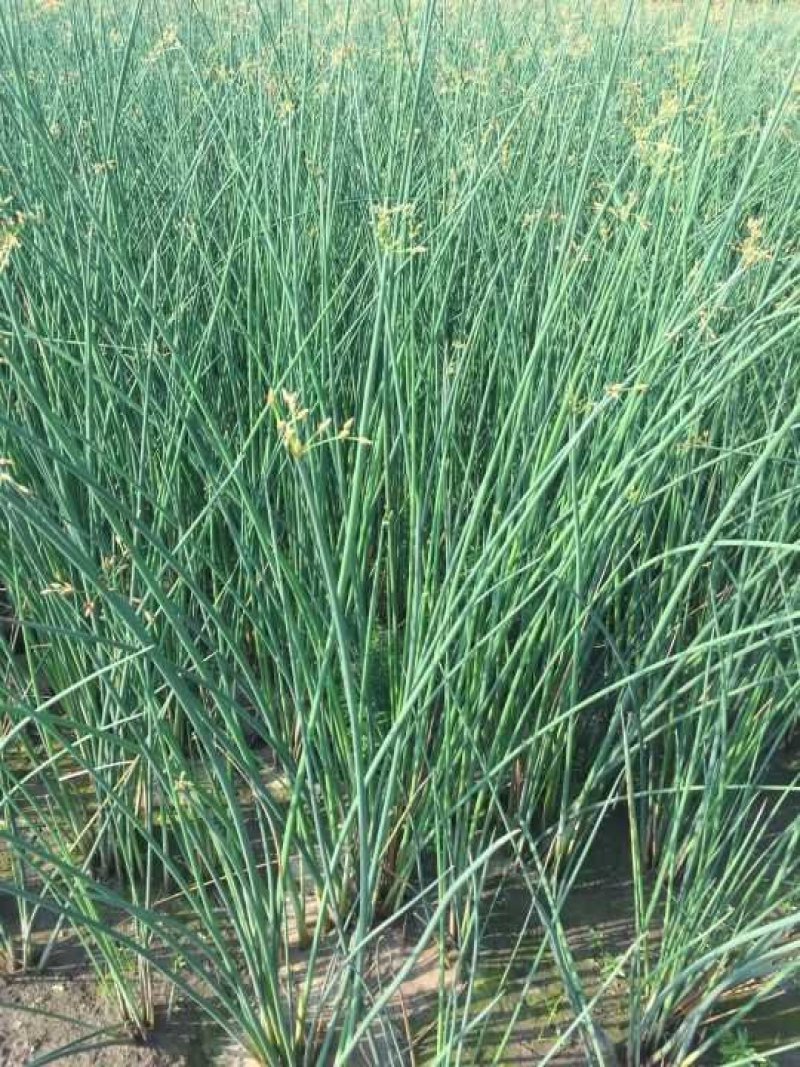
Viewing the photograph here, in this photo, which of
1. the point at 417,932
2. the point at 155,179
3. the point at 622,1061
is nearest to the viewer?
the point at 622,1061

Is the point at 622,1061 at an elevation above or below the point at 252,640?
below

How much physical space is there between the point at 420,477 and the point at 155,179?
1.22 metres

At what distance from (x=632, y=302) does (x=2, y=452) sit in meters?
1.04

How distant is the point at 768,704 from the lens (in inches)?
51.9

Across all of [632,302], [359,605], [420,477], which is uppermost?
A: [632,302]

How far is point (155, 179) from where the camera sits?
7.01 feet

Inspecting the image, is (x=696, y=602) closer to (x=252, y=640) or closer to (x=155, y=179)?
(x=252, y=640)

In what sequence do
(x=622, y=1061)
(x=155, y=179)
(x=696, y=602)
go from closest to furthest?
1. (x=622, y=1061)
2. (x=696, y=602)
3. (x=155, y=179)

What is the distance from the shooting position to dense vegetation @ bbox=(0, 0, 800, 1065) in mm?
1074

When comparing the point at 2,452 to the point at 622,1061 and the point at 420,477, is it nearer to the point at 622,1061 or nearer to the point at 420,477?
the point at 420,477

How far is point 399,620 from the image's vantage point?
1.82m

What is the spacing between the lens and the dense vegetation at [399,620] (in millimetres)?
1074

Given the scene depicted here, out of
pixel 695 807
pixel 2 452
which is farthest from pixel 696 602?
pixel 2 452

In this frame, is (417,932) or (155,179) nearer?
(417,932)
